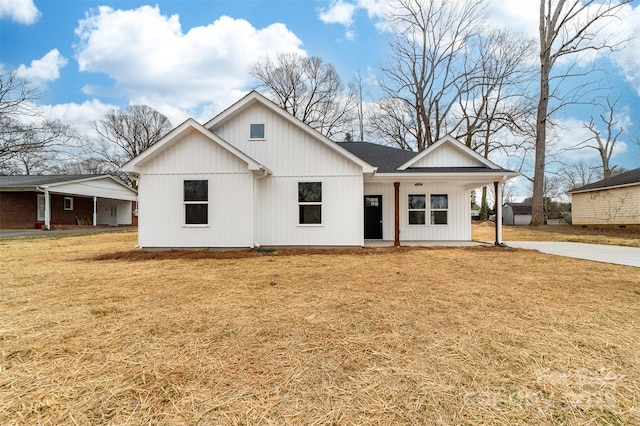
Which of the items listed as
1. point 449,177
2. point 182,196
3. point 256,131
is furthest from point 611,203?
point 182,196

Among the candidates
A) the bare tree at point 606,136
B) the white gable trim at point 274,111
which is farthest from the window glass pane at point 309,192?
the bare tree at point 606,136

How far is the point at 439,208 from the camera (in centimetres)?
1176

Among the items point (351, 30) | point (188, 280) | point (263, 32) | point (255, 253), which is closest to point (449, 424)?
point (188, 280)

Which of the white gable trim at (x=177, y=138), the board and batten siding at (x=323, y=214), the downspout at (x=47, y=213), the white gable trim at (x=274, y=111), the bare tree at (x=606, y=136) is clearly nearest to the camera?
the white gable trim at (x=177, y=138)

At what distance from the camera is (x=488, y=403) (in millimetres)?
1855

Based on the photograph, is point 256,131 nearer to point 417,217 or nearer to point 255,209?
point 255,209

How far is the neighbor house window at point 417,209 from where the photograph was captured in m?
11.8

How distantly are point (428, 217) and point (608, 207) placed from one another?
18.1 metres

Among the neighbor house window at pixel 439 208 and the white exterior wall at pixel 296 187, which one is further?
the neighbor house window at pixel 439 208

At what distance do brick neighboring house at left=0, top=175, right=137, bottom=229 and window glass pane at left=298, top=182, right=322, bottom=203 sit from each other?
20.3 meters

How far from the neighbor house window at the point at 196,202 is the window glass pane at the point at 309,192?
3.04 meters

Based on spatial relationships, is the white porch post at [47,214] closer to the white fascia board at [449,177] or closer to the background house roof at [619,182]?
the white fascia board at [449,177]

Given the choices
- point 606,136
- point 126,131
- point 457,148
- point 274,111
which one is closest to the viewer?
point 274,111

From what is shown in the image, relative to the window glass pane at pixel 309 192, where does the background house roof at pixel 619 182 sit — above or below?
above
